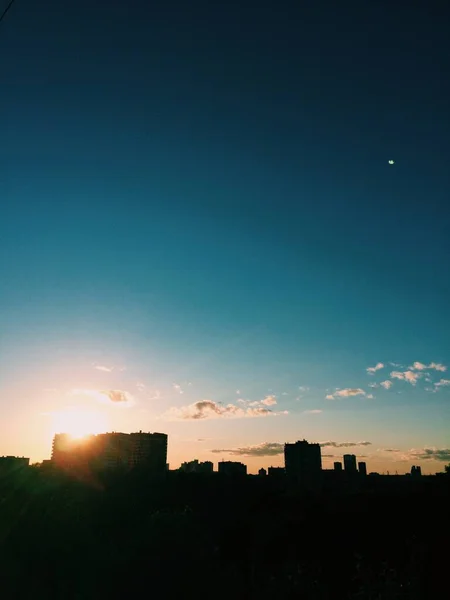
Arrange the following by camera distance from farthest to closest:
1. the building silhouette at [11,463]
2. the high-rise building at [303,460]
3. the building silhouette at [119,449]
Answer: the high-rise building at [303,460]
the building silhouette at [119,449]
the building silhouette at [11,463]

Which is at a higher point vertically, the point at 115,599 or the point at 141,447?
the point at 141,447

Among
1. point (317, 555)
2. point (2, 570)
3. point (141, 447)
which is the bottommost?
point (317, 555)

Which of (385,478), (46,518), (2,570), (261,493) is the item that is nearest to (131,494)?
(261,493)

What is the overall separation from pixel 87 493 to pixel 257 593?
63.8 m

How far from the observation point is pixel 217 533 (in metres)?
79.4

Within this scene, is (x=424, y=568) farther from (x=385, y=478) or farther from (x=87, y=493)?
(x=385, y=478)

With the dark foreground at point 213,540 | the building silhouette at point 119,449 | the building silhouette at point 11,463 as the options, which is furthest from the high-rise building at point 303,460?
the building silhouette at point 11,463

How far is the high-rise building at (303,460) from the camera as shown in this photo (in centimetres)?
19150

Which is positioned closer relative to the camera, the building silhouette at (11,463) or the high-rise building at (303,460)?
the building silhouette at (11,463)

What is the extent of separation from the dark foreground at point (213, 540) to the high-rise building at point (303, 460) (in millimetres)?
77020

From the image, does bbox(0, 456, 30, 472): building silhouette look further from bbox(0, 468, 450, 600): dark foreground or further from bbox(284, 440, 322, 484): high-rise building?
bbox(284, 440, 322, 484): high-rise building

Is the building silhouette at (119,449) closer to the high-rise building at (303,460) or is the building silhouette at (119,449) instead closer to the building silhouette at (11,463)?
the building silhouette at (11,463)

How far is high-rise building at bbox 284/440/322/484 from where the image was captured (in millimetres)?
191500

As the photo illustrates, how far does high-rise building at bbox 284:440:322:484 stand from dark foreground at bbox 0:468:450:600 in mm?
77020
